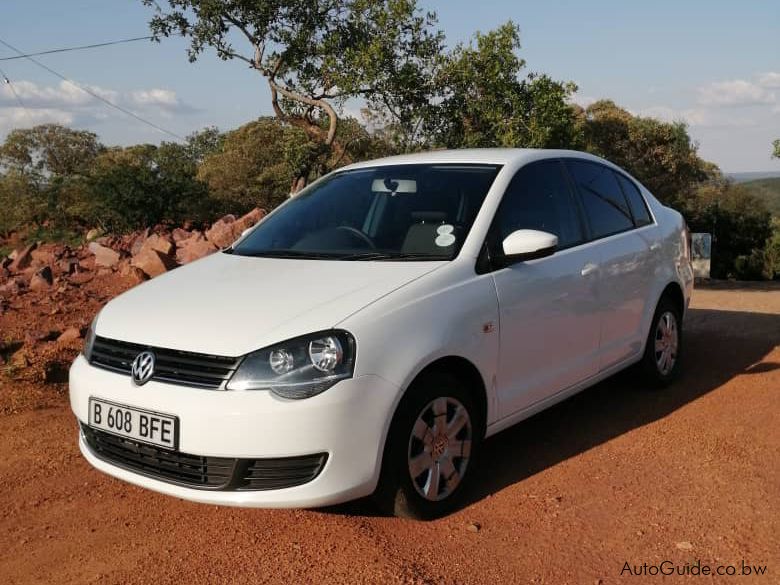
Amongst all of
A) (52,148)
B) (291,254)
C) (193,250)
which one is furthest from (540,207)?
(52,148)

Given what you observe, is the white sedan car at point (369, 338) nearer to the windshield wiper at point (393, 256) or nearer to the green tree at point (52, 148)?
the windshield wiper at point (393, 256)

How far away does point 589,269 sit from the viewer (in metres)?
4.76

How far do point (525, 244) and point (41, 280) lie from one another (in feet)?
24.0

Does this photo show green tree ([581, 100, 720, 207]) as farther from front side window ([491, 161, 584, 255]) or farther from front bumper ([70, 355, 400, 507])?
front bumper ([70, 355, 400, 507])

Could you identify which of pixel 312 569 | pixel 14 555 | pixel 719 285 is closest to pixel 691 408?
pixel 312 569

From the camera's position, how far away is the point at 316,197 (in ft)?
16.5

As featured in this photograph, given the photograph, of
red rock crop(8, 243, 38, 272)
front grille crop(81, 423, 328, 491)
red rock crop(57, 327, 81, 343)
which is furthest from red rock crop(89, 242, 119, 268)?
front grille crop(81, 423, 328, 491)

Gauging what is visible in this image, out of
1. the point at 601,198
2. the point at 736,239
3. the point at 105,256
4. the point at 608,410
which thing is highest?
the point at 601,198

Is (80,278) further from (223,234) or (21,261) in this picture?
(21,261)

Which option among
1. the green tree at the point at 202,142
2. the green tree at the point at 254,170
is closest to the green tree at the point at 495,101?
the green tree at the point at 254,170

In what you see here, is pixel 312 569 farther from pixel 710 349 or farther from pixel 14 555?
pixel 710 349

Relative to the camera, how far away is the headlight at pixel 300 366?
127 inches

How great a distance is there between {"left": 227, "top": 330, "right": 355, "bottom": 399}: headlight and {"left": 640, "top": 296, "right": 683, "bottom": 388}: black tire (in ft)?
10.0

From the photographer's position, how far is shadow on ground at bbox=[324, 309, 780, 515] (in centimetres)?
445
